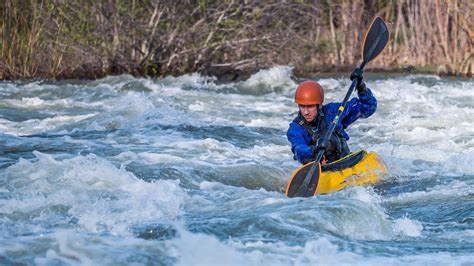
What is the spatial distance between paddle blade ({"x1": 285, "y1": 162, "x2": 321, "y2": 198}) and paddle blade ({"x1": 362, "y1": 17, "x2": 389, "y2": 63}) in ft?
6.42

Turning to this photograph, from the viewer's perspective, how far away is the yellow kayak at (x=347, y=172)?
7.04m

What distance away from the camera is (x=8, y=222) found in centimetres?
580

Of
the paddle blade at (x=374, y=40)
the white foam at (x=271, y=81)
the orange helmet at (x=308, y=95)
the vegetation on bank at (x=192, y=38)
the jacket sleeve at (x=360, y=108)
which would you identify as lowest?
the white foam at (x=271, y=81)

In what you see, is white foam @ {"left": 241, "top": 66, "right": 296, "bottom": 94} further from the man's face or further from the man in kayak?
the man's face

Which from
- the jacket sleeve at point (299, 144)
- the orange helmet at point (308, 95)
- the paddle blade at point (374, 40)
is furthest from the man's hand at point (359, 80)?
the paddle blade at point (374, 40)

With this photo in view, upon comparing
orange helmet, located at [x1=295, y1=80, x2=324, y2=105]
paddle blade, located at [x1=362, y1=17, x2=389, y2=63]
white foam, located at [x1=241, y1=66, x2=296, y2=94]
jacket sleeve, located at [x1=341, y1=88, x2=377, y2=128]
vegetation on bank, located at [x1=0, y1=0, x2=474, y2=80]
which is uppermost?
paddle blade, located at [x1=362, y1=17, x2=389, y2=63]

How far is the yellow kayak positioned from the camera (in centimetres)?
704

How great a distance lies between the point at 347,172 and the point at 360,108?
2.23 ft

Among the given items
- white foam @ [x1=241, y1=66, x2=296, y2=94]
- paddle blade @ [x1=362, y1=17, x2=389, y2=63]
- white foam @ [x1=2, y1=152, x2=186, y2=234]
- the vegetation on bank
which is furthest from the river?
the vegetation on bank

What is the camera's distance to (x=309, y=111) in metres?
7.41

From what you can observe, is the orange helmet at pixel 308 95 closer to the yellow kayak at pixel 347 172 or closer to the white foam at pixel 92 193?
the yellow kayak at pixel 347 172

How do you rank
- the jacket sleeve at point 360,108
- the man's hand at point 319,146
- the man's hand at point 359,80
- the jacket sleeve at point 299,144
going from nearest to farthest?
1. the man's hand at point 319,146
2. the jacket sleeve at point 299,144
3. the man's hand at point 359,80
4. the jacket sleeve at point 360,108

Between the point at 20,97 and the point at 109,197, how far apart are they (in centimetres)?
658

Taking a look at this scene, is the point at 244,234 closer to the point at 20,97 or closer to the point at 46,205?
the point at 46,205
